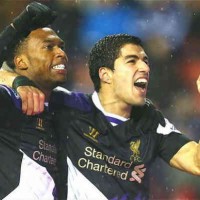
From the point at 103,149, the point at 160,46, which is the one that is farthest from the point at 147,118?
the point at 160,46

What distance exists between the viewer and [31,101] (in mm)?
2016

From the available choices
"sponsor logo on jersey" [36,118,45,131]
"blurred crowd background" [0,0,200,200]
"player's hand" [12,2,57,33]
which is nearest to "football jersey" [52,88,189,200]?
"sponsor logo on jersey" [36,118,45,131]

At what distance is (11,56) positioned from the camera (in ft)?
7.73

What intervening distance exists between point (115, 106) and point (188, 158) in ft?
1.37

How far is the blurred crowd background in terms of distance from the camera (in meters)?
4.12

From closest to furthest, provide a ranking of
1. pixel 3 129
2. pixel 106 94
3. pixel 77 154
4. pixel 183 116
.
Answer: pixel 3 129
pixel 77 154
pixel 106 94
pixel 183 116

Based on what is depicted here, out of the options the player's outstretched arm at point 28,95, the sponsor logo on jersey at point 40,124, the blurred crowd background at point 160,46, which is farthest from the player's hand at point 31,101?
the blurred crowd background at point 160,46

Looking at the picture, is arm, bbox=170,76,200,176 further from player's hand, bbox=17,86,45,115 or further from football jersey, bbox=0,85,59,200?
player's hand, bbox=17,86,45,115

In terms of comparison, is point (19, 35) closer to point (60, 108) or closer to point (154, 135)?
point (60, 108)

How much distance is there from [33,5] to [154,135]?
0.80 meters

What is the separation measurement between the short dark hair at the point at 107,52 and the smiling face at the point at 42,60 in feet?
0.78

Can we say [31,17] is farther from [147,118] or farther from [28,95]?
[147,118]

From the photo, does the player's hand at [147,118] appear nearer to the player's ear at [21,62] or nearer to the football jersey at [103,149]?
the football jersey at [103,149]

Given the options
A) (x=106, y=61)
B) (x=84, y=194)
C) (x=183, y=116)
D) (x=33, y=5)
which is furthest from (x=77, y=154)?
(x=183, y=116)
